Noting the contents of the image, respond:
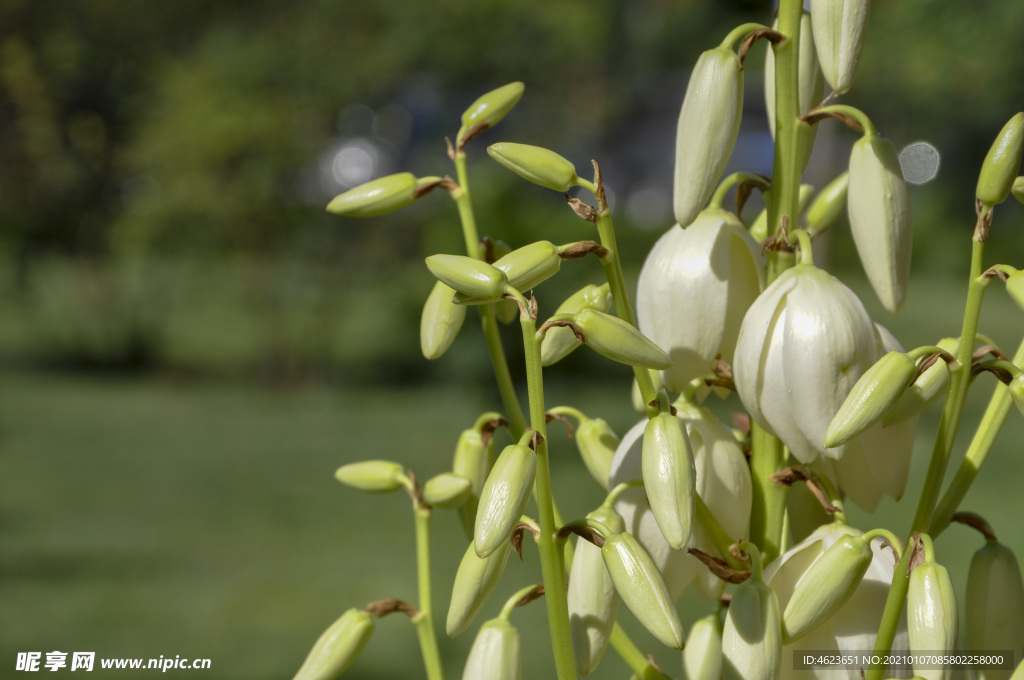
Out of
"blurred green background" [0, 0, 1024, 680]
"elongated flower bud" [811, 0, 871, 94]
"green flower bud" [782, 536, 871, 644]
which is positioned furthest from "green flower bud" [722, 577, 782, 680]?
"blurred green background" [0, 0, 1024, 680]

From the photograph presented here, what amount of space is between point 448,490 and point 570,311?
11 cm

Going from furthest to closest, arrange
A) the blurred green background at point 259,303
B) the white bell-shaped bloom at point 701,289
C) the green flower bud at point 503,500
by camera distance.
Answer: the blurred green background at point 259,303 < the white bell-shaped bloom at point 701,289 < the green flower bud at point 503,500

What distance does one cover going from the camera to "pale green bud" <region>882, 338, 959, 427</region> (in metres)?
0.42

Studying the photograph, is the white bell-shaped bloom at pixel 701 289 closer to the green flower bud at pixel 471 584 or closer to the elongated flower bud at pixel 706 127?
the elongated flower bud at pixel 706 127

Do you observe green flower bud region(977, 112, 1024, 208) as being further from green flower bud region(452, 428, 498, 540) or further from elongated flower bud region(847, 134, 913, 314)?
green flower bud region(452, 428, 498, 540)

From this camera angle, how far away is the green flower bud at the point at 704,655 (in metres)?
0.44

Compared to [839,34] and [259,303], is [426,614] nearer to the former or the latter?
[839,34]

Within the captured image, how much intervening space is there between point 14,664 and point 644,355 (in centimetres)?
218

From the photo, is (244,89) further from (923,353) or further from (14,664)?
(923,353)

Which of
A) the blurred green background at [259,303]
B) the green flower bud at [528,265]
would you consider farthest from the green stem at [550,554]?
the blurred green background at [259,303]

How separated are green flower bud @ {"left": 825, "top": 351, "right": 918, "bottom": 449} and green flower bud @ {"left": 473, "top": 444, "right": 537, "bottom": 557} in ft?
0.38

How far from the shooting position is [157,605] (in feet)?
7.96

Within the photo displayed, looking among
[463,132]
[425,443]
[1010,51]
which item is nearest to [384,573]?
[425,443]

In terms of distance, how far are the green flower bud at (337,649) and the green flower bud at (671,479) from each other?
0.58 feet
